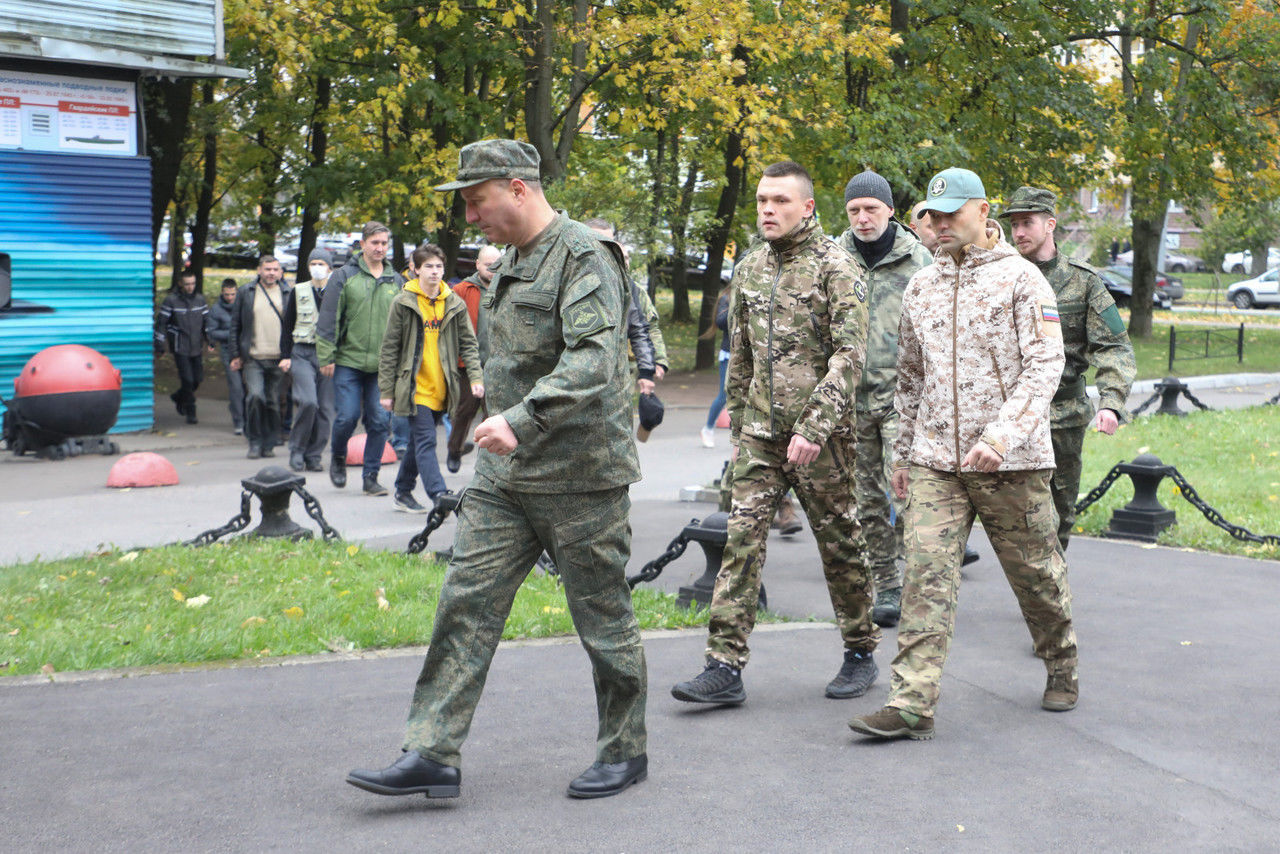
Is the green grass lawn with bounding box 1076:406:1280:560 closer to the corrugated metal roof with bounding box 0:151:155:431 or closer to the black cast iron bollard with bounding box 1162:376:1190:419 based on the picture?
the black cast iron bollard with bounding box 1162:376:1190:419

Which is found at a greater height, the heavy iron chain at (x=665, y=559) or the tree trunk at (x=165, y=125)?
the tree trunk at (x=165, y=125)

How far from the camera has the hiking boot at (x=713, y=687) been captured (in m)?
5.32

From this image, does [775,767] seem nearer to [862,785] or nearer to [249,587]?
[862,785]

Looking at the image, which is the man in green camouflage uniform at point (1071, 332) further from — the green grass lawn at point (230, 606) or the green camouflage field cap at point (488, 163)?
the green camouflage field cap at point (488, 163)

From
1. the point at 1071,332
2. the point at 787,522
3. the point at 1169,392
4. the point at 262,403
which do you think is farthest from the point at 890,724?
the point at 1169,392

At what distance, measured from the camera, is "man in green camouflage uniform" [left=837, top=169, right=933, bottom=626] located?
6621 millimetres

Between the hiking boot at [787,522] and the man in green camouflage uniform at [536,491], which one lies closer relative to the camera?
the man in green camouflage uniform at [536,491]

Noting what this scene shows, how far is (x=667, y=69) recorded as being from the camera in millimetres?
16844

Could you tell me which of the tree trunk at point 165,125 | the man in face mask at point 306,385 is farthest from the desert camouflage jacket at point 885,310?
the tree trunk at point 165,125

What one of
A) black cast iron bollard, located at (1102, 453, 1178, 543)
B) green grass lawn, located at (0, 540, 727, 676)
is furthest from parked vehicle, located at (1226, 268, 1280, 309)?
green grass lawn, located at (0, 540, 727, 676)

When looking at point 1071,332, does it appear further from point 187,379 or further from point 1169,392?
point 187,379

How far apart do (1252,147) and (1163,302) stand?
68.4ft

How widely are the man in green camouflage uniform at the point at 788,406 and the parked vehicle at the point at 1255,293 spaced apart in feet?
148

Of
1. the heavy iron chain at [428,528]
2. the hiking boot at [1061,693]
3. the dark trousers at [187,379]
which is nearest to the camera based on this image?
the hiking boot at [1061,693]
